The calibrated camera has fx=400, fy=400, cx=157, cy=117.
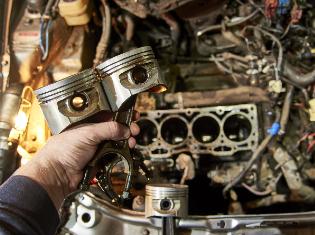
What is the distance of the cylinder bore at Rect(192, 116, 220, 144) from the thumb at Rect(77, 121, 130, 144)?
71cm

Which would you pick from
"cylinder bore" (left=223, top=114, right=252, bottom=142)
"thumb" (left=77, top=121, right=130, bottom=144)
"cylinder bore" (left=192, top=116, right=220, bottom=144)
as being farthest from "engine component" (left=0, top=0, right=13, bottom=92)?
"cylinder bore" (left=223, top=114, right=252, bottom=142)

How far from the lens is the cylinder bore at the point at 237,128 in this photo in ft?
5.81

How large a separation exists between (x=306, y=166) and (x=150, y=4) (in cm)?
93

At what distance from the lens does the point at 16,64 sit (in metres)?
1.65

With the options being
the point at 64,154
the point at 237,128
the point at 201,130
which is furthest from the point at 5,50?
the point at 237,128

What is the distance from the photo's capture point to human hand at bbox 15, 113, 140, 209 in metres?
1.01

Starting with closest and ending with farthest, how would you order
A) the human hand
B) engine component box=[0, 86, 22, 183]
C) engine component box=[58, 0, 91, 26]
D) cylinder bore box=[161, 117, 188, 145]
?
the human hand, engine component box=[0, 86, 22, 183], engine component box=[58, 0, 91, 26], cylinder bore box=[161, 117, 188, 145]

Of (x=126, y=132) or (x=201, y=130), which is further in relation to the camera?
(x=201, y=130)

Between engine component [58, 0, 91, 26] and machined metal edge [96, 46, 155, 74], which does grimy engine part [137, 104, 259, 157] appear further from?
machined metal edge [96, 46, 155, 74]

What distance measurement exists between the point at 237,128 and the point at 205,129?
0.48 feet

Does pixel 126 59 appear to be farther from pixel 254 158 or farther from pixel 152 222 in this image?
pixel 254 158

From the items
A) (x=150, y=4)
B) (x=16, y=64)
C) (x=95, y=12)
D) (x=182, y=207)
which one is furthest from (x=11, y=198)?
(x=95, y=12)

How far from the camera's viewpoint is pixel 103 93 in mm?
1078

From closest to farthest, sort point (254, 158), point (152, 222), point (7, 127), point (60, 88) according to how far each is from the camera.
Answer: point (60, 88) → point (152, 222) → point (7, 127) → point (254, 158)
